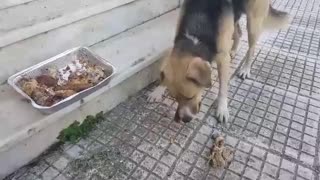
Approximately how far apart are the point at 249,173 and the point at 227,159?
7.2 inches

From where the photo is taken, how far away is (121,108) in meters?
2.69

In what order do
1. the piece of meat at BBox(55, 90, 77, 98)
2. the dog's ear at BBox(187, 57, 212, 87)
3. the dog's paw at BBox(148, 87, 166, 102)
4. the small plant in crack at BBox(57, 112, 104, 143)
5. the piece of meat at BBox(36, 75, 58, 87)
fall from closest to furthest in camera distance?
the dog's ear at BBox(187, 57, 212, 87) < the piece of meat at BBox(55, 90, 77, 98) < the piece of meat at BBox(36, 75, 58, 87) < the small plant in crack at BBox(57, 112, 104, 143) < the dog's paw at BBox(148, 87, 166, 102)

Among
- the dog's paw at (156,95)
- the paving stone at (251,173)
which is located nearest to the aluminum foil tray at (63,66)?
the dog's paw at (156,95)

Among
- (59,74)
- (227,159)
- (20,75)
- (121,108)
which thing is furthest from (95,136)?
(227,159)

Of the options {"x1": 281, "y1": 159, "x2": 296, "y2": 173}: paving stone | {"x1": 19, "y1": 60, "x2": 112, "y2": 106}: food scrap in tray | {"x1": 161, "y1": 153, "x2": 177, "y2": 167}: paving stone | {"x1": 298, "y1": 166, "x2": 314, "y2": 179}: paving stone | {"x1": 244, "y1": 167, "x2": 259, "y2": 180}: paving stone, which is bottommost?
{"x1": 298, "y1": 166, "x2": 314, "y2": 179}: paving stone

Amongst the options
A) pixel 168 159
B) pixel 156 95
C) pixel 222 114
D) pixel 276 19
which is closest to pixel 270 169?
pixel 222 114

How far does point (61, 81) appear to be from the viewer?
225cm

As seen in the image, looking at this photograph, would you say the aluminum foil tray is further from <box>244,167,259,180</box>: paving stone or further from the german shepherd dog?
<box>244,167,259,180</box>: paving stone

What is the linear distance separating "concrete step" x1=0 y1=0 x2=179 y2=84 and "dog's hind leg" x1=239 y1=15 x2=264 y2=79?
106cm

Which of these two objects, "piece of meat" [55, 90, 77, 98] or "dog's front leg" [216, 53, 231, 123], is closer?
"piece of meat" [55, 90, 77, 98]

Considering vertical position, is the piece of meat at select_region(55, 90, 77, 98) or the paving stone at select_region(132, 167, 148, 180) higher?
the piece of meat at select_region(55, 90, 77, 98)

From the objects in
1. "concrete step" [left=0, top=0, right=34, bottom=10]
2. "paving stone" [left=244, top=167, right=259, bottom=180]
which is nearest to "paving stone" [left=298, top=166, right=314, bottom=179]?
"paving stone" [left=244, top=167, right=259, bottom=180]

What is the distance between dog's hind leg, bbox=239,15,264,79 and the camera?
2.86 meters

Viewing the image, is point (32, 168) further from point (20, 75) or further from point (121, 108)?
point (121, 108)
